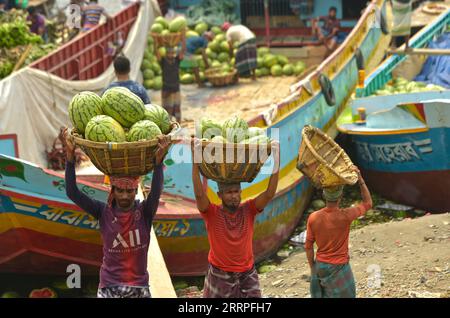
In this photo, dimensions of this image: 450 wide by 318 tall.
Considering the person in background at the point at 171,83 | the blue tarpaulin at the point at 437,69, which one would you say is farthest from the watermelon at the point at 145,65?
the blue tarpaulin at the point at 437,69

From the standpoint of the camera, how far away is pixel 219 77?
1577cm

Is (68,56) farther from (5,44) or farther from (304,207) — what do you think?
(304,207)

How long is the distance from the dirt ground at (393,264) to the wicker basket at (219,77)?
595 cm

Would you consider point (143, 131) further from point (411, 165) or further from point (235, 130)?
point (411, 165)

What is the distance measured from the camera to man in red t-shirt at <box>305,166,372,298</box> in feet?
20.5

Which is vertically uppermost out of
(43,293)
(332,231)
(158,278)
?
(332,231)

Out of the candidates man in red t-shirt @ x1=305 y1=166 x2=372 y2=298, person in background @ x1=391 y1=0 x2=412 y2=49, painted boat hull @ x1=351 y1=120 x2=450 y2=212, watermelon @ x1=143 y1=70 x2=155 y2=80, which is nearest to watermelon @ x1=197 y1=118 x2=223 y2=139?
man in red t-shirt @ x1=305 y1=166 x2=372 y2=298

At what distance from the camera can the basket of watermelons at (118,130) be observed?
5938 millimetres

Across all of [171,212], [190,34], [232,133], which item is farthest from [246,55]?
[232,133]

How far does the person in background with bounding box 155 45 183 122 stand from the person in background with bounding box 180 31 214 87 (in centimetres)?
277

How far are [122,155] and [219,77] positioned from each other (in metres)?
9.94

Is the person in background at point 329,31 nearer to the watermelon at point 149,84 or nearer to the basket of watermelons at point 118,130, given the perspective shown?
the watermelon at point 149,84
